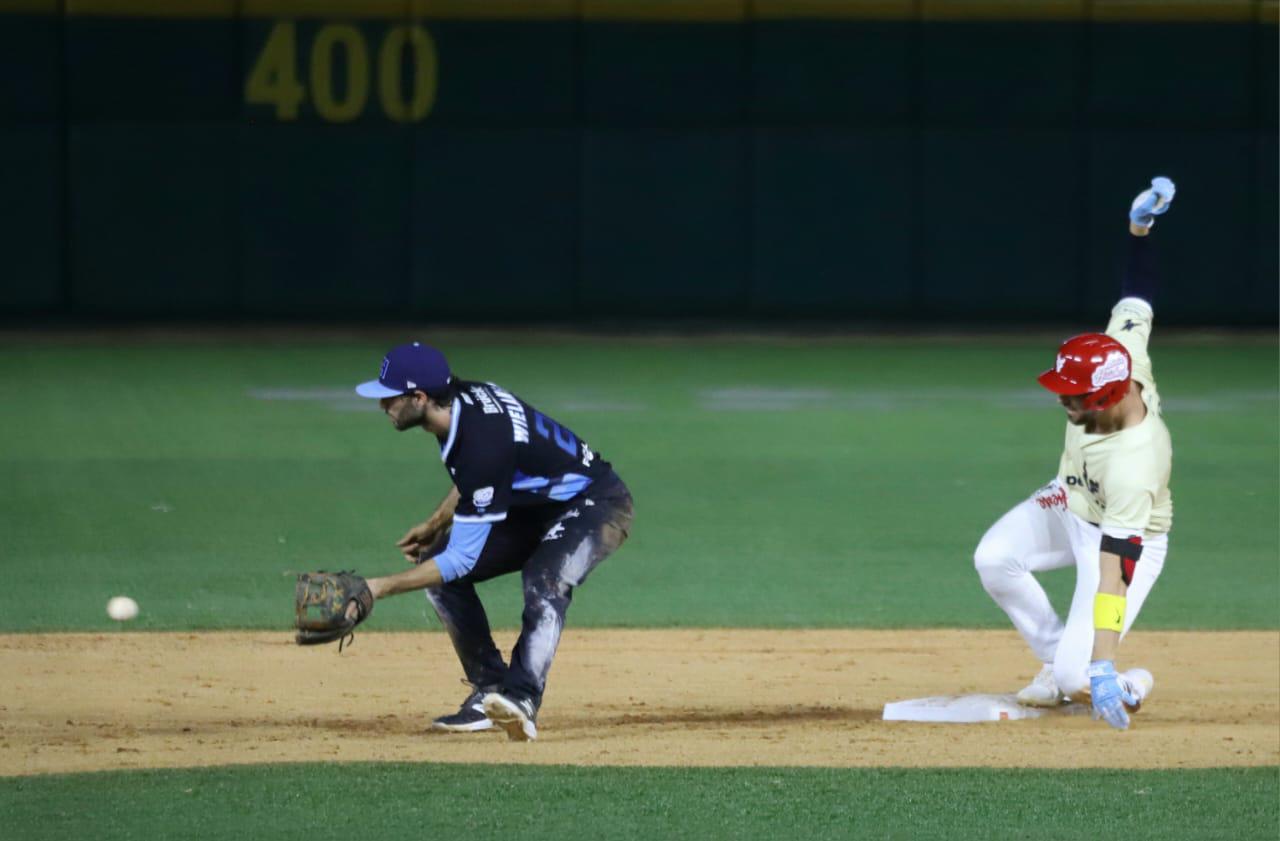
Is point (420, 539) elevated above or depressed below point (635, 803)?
above

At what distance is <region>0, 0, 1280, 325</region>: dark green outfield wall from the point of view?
70.3 feet

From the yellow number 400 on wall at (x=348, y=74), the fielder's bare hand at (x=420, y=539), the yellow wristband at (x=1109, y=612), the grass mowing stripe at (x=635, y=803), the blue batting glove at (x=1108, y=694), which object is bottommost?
the grass mowing stripe at (x=635, y=803)

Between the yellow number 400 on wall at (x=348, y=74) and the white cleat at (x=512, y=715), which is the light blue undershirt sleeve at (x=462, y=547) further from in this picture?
the yellow number 400 on wall at (x=348, y=74)

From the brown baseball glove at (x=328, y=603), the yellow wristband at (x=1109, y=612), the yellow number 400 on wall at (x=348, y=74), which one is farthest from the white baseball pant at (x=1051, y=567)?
the yellow number 400 on wall at (x=348, y=74)

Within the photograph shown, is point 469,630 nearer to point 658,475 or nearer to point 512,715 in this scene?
point 512,715

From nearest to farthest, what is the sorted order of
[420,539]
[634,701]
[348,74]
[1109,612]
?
[1109,612], [420,539], [634,701], [348,74]

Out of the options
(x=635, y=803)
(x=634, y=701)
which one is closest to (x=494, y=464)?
(x=635, y=803)

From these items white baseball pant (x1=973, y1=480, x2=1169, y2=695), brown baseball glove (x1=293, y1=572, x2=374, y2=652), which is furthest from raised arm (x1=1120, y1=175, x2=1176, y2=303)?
brown baseball glove (x1=293, y1=572, x2=374, y2=652)

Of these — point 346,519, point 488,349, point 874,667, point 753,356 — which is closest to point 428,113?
point 488,349

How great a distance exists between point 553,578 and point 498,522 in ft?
0.91

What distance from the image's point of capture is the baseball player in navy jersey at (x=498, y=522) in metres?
6.54

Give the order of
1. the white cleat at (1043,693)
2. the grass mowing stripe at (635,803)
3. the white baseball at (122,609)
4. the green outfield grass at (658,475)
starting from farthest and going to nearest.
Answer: the green outfield grass at (658,475)
the white baseball at (122,609)
the white cleat at (1043,693)
the grass mowing stripe at (635,803)

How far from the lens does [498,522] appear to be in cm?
690

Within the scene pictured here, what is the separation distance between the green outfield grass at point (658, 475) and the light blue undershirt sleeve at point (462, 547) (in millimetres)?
2685
